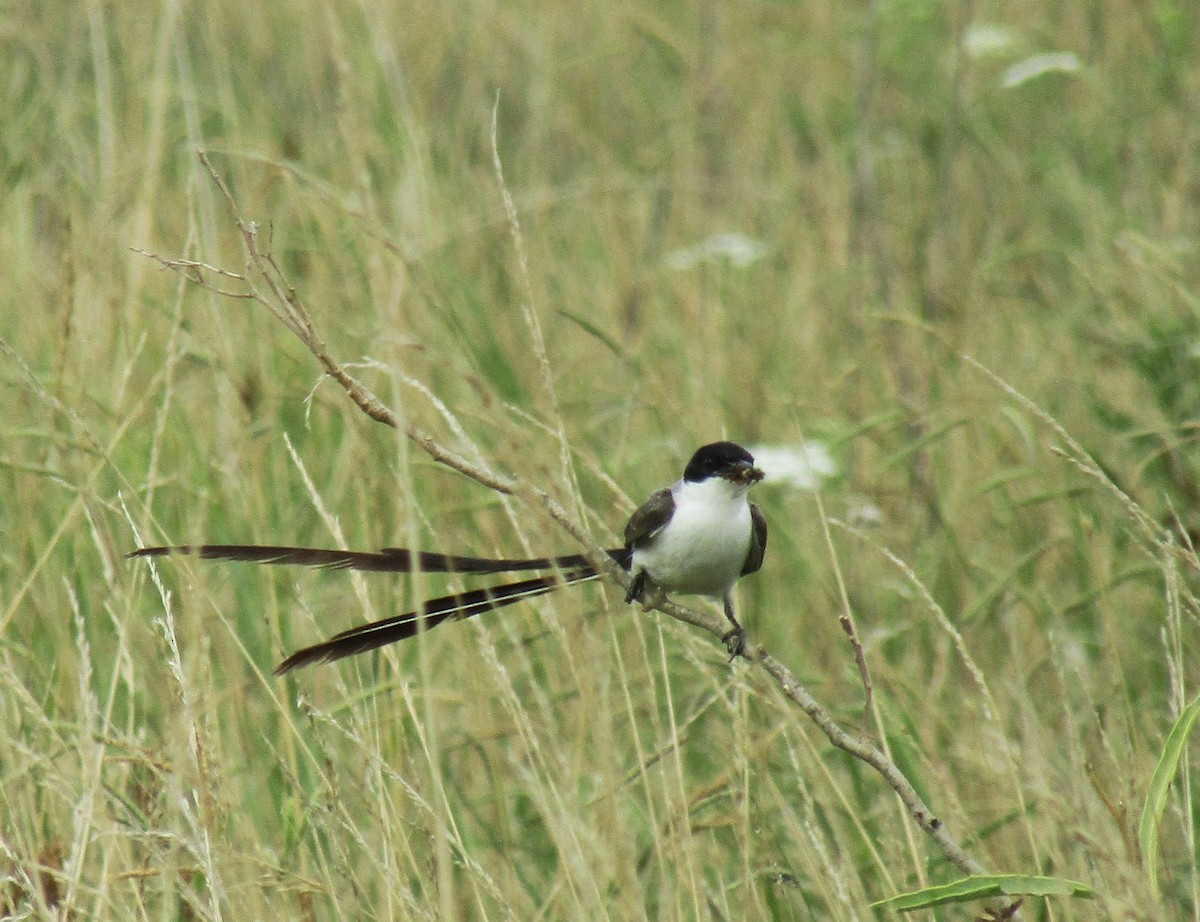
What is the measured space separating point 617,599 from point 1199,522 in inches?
49.9

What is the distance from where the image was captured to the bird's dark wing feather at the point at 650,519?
2.59 m

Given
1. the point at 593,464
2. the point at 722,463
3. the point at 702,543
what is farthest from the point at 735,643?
the point at 593,464

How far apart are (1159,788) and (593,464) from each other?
733 millimetres

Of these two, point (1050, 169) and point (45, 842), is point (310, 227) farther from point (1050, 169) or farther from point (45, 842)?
point (1050, 169)

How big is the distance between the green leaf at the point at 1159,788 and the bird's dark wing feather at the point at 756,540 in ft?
3.70

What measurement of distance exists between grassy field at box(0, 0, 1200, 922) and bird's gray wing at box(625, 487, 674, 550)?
0.12m

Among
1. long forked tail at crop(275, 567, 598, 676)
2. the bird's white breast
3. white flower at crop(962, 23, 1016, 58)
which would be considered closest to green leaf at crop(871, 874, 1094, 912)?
long forked tail at crop(275, 567, 598, 676)

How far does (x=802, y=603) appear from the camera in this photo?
3.38m

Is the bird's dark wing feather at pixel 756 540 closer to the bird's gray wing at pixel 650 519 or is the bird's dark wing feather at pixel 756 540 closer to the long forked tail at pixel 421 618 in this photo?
the bird's gray wing at pixel 650 519

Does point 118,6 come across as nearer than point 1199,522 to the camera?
No

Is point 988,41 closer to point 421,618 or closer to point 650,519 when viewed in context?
point 650,519

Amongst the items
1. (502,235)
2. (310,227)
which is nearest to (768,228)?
(502,235)

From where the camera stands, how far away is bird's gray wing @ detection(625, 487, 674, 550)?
8.51 ft

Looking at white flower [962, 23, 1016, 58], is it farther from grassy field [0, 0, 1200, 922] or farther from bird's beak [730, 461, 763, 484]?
bird's beak [730, 461, 763, 484]
